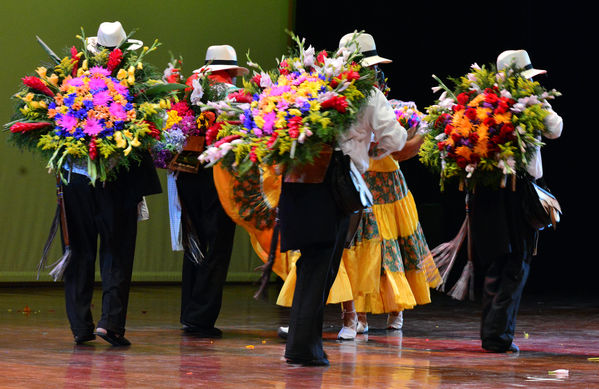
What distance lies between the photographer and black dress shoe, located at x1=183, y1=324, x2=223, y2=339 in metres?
5.67

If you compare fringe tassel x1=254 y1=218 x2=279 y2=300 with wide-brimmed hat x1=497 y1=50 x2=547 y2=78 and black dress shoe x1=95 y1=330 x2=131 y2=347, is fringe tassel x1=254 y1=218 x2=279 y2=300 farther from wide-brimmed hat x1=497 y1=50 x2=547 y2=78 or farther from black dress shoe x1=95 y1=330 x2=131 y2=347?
wide-brimmed hat x1=497 y1=50 x2=547 y2=78

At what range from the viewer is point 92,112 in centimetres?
492

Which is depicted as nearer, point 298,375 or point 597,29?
point 298,375

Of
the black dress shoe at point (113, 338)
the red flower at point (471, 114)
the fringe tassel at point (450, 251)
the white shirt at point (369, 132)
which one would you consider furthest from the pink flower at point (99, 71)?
the fringe tassel at point (450, 251)

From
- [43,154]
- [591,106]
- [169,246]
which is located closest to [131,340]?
[43,154]

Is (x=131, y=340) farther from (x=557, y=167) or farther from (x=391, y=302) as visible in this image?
(x=557, y=167)

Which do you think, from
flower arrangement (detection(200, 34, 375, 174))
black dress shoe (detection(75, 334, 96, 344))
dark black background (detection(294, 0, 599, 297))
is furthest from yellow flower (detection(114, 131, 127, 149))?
dark black background (detection(294, 0, 599, 297))

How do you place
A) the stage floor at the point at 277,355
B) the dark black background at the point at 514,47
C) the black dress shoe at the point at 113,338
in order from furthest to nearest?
1. the dark black background at the point at 514,47
2. the black dress shoe at the point at 113,338
3. the stage floor at the point at 277,355

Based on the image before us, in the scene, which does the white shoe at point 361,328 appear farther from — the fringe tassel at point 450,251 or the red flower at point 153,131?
the red flower at point 153,131

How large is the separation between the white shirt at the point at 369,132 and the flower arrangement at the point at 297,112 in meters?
0.04

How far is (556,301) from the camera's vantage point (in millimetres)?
8562

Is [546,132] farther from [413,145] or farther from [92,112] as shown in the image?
[92,112]

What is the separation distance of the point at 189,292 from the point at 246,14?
5452 mm

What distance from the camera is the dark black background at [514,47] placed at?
966 cm
